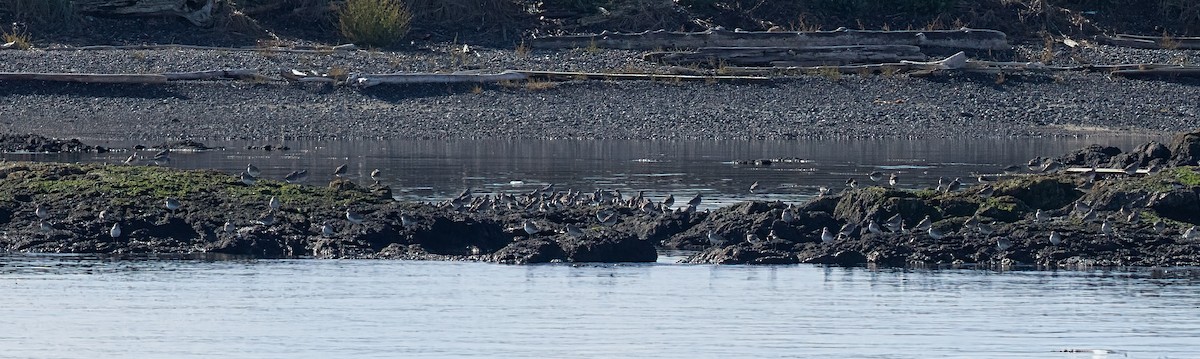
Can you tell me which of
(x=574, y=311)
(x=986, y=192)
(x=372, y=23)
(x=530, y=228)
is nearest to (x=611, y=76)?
(x=372, y=23)

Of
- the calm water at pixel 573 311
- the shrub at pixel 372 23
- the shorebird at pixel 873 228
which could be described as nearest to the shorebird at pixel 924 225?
the shorebird at pixel 873 228

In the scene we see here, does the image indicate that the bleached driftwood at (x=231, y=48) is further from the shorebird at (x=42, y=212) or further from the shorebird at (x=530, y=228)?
the shorebird at (x=530, y=228)

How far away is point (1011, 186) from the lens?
A: 21.9 meters

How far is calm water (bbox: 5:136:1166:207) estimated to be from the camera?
27.8 meters

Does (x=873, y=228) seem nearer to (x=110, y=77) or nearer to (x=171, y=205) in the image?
(x=171, y=205)

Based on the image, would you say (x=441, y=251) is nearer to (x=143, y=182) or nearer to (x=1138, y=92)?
(x=143, y=182)

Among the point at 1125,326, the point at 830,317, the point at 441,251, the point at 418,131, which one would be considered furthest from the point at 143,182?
the point at 418,131

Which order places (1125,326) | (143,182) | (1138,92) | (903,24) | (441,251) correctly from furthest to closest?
(903,24) → (1138,92) → (143,182) → (441,251) → (1125,326)

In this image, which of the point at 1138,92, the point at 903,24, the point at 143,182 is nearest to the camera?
the point at 143,182

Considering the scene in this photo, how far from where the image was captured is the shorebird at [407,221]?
1998 cm

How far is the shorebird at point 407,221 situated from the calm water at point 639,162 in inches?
192

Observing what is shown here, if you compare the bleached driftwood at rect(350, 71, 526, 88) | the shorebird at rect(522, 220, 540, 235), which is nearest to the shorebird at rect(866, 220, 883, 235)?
the shorebird at rect(522, 220, 540, 235)

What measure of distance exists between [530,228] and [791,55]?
911 inches

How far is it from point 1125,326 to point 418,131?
958 inches
